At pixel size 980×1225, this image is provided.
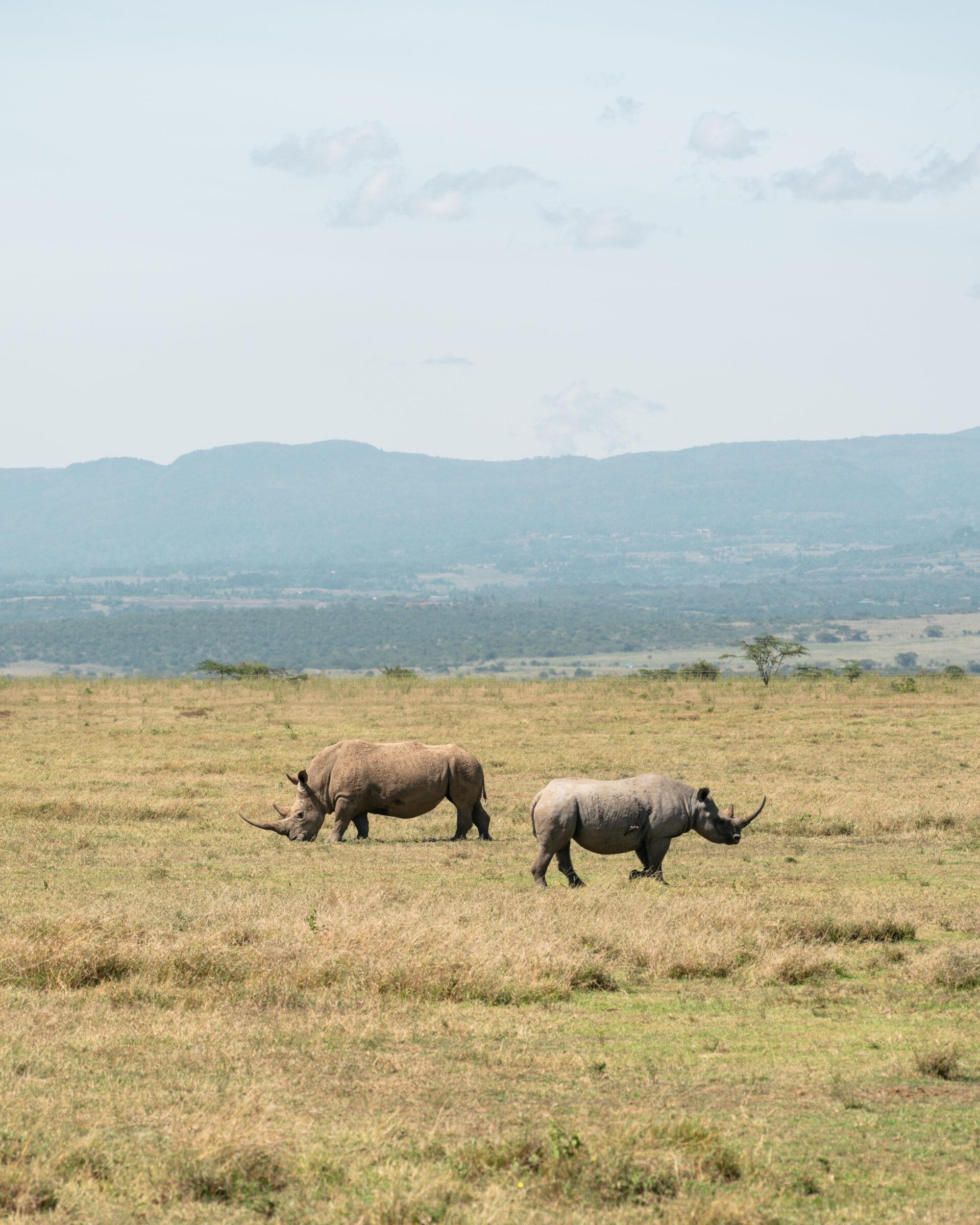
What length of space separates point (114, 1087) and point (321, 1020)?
1951 mm

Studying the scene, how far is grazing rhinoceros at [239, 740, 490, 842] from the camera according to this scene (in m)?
20.7

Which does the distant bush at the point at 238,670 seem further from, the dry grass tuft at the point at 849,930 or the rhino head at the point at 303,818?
the dry grass tuft at the point at 849,930

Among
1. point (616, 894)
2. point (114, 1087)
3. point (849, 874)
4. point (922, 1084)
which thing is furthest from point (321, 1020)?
point (849, 874)

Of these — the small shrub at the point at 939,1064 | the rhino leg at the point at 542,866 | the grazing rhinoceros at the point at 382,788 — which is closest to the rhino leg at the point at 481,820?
the grazing rhinoceros at the point at 382,788

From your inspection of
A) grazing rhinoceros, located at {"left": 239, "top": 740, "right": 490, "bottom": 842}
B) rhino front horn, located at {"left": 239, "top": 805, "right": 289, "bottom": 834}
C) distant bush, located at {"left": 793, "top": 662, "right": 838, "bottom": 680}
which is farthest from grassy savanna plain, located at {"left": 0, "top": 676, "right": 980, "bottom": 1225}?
distant bush, located at {"left": 793, "top": 662, "right": 838, "bottom": 680}

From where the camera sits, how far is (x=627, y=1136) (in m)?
7.48

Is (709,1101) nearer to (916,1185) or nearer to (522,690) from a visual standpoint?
(916,1185)

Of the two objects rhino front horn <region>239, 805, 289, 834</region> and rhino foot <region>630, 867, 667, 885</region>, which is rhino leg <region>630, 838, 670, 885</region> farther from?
rhino front horn <region>239, 805, 289, 834</region>

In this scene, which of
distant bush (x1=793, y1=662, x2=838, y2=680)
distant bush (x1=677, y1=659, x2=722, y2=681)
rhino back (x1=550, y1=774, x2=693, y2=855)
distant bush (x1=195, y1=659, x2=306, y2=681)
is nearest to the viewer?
rhino back (x1=550, y1=774, x2=693, y2=855)

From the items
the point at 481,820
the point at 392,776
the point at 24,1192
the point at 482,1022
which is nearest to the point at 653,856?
the point at 481,820

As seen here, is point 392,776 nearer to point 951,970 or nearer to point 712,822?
point 712,822

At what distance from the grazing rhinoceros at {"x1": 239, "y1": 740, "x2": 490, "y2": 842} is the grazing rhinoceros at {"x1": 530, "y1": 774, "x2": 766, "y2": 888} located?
11.8 ft

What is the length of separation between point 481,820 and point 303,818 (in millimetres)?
2620

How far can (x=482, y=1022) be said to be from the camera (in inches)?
410
